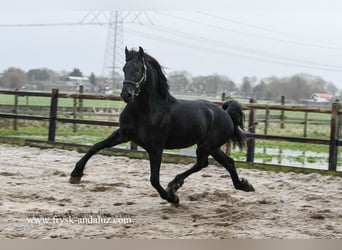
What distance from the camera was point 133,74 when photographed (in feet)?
13.6

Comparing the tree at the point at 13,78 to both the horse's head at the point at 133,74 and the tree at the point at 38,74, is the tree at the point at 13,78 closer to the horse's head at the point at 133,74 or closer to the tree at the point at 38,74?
the tree at the point at 38,74

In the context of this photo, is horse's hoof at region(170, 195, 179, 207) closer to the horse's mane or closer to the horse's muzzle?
the horse's mane

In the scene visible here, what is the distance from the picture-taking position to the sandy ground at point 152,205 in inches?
143

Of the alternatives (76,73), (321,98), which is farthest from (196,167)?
(76,73)

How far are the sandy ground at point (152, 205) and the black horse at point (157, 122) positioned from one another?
1.07 ft

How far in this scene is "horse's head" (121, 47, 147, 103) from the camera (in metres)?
4.04

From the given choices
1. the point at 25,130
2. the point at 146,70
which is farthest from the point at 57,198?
the point at 25,130

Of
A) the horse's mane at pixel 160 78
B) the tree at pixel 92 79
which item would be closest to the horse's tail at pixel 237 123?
the horse's mane at pixel 160 78

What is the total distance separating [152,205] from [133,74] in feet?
4.07

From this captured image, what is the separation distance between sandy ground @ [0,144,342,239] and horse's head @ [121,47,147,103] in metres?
0.99

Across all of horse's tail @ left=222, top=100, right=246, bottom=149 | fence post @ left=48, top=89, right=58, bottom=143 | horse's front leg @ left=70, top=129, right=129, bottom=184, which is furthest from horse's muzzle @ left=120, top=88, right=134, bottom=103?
fence post @ left=48, top=89, right=58, bottom=143

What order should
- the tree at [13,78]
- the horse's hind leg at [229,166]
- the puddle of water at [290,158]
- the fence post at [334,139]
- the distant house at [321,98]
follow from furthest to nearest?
1. the tree at [13,78]
2. the distant house at [321,98]
3. the puddle of water at [290,158]
4. the fence post at [334,139]
5. the horse's hind leg at [229,166]

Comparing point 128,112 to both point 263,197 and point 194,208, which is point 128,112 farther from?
point 263,197

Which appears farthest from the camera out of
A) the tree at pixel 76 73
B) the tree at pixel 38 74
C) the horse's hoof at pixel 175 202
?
the tree at pixel 76 73
